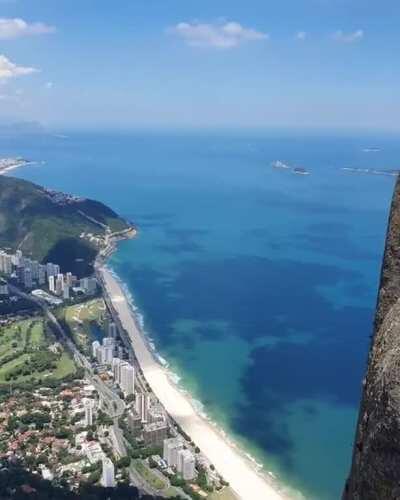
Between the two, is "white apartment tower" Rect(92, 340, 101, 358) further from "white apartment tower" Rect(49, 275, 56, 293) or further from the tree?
"white apartment tower" Rect(49, 275, 56, 293)

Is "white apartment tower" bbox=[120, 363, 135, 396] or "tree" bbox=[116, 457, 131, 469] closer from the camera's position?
"tree" bbox=[116, 457, 131, 469]

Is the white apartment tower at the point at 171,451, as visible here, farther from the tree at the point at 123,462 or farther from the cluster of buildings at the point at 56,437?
the cluster of buildings at the point at 56,437

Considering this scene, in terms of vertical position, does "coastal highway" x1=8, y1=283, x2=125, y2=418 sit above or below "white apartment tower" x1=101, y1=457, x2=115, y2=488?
below

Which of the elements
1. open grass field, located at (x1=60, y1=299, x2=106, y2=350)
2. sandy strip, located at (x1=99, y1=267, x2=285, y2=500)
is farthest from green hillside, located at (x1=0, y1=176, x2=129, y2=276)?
sandy strip, located at (x1=99, y1=267, x2=285, y2=500)

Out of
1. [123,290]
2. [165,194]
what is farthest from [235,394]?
[165,194]

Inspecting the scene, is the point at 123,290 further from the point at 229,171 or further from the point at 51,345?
the point at 229,171

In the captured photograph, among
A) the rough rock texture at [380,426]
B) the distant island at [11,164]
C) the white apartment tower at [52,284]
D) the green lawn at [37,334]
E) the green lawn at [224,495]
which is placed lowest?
the green lawn at [224,495]

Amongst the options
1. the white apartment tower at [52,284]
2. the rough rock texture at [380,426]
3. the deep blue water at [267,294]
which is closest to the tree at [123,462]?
the deep blue water at [267,294]
